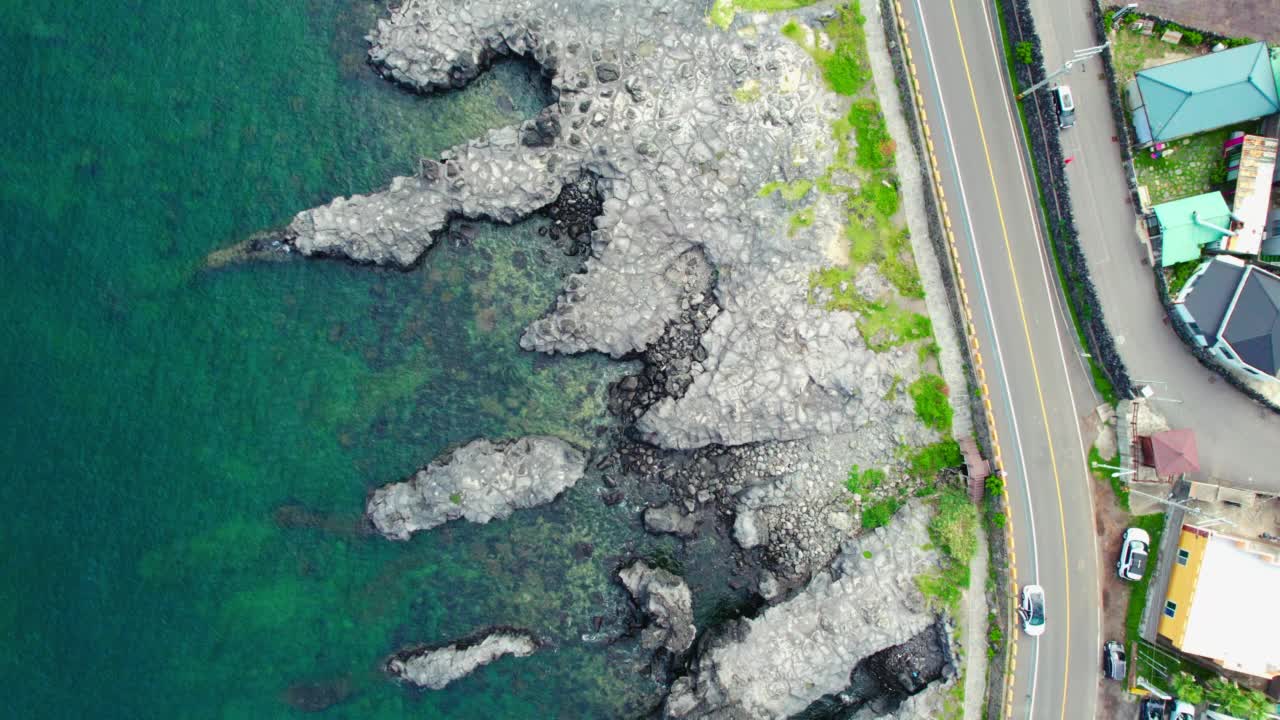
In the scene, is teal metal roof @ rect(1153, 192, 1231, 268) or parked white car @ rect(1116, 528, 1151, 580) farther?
parked white car @ rect(1116, 528, 1151, 580)

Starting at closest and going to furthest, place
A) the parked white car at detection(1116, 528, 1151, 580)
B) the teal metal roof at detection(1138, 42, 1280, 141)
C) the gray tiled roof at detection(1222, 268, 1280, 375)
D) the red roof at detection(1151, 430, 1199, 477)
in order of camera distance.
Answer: the teal metal roof at detection(1138, 42, 1280, 141) < the gray tiled roof at detection(1222, 268, 1280, 375) < the red roof at detection(1151, 430, 1199, 477) < the parked white car at detection(1116, 528, 1151, 580)

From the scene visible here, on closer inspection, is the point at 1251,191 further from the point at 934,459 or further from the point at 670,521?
the point at 670,521

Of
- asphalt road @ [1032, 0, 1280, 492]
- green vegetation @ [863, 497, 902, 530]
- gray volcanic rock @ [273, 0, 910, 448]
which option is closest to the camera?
asphalt road @ [1032, 0, 1280, 492]

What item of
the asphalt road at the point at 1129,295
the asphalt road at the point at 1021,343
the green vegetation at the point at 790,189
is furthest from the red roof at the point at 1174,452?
the green vegetation at the point at 790,189

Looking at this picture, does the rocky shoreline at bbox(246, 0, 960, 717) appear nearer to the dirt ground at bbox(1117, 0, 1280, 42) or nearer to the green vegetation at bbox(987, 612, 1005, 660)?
the green vegetation at bbox(987, 612, 1005, 660)

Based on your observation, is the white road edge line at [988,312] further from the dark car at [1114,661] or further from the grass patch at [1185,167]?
the grass patch at [1185,167]

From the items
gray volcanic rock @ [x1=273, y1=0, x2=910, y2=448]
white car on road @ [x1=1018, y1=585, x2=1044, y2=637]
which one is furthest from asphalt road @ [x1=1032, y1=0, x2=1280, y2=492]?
gray volcanic rock @ [x1=273, y1=0, x2=910, y2=448]
